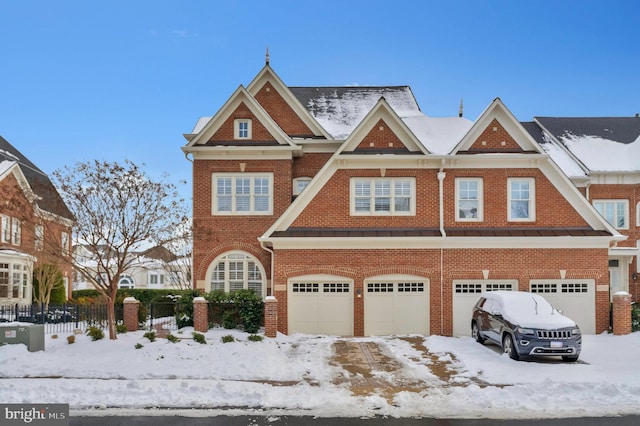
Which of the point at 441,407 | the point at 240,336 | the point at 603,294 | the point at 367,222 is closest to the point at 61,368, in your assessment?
the point at 240,336

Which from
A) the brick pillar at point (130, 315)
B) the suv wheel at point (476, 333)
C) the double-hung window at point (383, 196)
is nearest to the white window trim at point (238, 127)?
the double-hung window at point (383, 196)

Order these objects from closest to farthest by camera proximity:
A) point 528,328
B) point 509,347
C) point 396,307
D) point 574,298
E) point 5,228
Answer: point 528,328 → point 509,347 → point 574,298 → point 396,307 → point 5,228

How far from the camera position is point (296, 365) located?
14.9 m

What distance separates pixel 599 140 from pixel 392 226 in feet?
58.2

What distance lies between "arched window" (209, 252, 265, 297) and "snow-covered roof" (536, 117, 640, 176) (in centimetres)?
1689

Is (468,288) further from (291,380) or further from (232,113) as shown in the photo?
(232,113)

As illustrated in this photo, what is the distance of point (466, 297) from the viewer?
2075 centimetres

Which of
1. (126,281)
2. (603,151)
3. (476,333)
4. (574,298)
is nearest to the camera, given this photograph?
(476,333)

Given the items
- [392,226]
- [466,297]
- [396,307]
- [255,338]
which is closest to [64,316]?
[255,338]

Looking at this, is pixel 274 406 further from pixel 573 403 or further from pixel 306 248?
pixel 306 248

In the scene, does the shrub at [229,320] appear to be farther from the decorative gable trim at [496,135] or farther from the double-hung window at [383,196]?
the decorative gable trim at [496,135]

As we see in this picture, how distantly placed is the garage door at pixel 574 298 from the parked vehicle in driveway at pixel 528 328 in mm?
4078

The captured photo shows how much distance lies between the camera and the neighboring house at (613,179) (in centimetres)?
2889

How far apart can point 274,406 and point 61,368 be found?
21.4 ft
